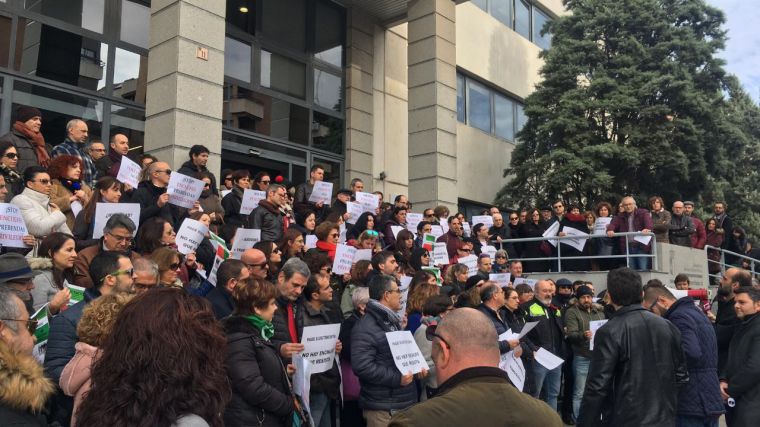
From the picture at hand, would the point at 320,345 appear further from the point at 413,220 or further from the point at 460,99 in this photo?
the point at 460,99

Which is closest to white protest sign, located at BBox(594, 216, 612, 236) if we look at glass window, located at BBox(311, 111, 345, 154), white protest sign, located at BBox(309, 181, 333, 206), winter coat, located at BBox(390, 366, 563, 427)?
white protest sign, located at BBox(309, 181, 333, 206)

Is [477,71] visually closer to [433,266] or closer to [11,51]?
[433,266]

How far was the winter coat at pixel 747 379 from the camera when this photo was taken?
5.27m

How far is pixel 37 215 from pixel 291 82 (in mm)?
10961

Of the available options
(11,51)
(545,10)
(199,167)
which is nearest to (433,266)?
(199,167)

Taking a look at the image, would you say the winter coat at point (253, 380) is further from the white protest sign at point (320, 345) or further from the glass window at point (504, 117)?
the glass window at point (504, 117)

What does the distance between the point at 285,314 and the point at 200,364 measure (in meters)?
2.95

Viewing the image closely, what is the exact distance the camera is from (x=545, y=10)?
2586cm

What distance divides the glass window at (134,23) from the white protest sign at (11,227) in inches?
330

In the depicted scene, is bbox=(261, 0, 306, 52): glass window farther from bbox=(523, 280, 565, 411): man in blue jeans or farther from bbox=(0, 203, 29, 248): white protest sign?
bbox=(0, 203, 29, 248): white protest sign

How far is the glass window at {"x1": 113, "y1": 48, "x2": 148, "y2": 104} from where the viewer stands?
12.5 m

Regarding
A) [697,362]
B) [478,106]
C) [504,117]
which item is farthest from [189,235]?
[504,117]

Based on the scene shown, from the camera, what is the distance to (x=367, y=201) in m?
10.6

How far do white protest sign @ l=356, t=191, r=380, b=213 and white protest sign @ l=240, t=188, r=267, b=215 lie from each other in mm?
2178
